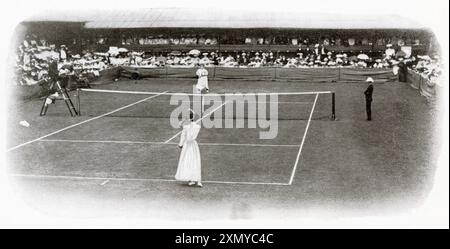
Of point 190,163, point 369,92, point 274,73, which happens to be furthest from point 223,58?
point 190,163

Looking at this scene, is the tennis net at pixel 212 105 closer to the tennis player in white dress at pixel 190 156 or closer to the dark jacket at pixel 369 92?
the dark jacket at pixel 369 92

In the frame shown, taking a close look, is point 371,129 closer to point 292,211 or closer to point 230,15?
point 292,211

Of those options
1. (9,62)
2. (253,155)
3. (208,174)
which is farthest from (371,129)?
(9,62)

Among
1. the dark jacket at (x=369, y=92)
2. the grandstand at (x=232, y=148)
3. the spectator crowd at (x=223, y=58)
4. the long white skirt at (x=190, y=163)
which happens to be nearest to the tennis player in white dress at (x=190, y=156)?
the long white skirt at (x=190, y=163)

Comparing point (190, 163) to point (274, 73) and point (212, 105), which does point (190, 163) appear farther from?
point (274, 73)

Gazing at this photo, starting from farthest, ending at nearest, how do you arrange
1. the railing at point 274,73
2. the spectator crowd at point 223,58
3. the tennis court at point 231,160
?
the spectator crowd at point 223,58, the railing at point 274,73, the tennis court at point 231,160

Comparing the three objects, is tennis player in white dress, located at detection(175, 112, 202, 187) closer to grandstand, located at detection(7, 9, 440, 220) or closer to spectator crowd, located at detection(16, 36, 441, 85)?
grandstand, located at detection(7, 9, 440, 220)

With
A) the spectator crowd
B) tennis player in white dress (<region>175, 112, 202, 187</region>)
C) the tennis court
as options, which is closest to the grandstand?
the tennis court
